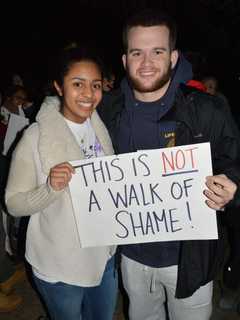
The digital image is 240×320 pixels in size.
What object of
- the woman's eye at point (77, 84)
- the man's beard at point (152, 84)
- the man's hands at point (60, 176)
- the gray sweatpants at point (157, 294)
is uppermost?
the woman's eye at point (77, 84)

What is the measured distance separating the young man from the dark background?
34.6 ft

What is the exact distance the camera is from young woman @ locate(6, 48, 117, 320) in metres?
1.76

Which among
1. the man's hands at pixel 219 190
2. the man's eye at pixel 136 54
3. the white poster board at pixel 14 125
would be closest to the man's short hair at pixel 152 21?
the man's eye at pixel 136 54

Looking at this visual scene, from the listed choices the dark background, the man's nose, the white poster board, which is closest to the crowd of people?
the man's nose

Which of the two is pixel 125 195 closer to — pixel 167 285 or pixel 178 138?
pixel 178 138

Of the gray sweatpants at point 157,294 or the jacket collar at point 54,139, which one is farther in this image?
the gray sweatpants at point 157,294

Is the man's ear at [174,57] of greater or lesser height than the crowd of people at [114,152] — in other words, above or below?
above

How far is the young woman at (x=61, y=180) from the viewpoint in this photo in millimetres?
1763

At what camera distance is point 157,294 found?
2301 mm

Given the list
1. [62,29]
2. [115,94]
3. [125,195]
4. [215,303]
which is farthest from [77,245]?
[62,29]

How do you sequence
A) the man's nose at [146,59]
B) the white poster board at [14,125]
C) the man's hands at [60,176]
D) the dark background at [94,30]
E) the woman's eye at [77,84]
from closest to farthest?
the man's hands at [60,176] < the woman's eye at [77,84] < the man's nose at [146,59] < the white poster board at [14,125] < the dark background at [94,30]

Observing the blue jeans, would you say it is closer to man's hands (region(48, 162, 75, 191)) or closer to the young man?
the young man

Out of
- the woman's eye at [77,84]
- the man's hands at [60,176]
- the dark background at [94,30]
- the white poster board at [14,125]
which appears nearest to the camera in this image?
the man's hands at [60,176]

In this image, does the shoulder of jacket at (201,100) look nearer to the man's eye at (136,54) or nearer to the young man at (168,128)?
the young man at (168,128)
